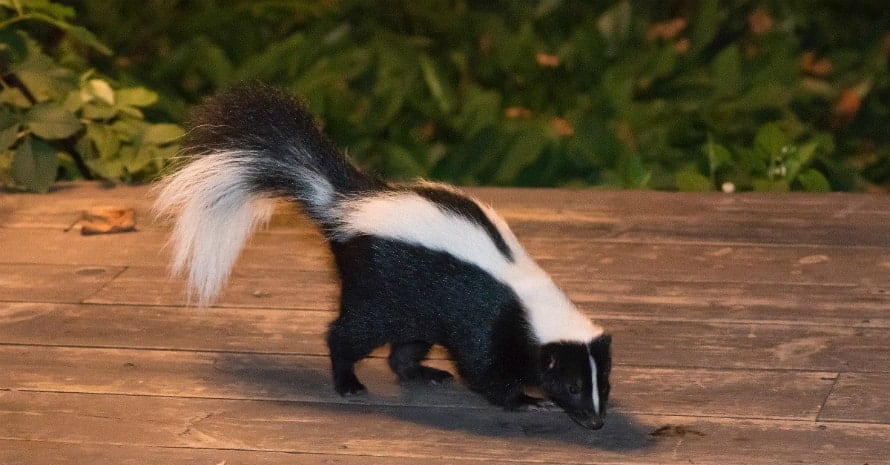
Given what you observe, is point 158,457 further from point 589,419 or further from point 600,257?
point 600,257

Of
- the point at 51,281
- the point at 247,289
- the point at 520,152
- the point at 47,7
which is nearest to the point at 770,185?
the point at 520,152

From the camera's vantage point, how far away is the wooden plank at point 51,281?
12.4ft

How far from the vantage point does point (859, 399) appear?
3.03 meters

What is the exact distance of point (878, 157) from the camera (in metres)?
6.55

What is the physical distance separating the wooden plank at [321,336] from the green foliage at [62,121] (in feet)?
3.36

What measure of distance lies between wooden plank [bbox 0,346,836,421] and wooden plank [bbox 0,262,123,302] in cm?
39

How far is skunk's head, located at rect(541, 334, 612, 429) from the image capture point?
2848 millimetres

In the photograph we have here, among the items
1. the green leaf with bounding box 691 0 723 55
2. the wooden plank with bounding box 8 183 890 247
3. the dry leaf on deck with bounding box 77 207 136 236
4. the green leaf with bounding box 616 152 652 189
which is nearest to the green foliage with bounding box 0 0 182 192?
the wooden plank with bounding box 8 183 890 247

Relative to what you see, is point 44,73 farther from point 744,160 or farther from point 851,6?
point 851,6

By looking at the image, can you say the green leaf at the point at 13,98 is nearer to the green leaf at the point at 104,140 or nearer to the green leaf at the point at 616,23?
the green leaf at the point at 104,140

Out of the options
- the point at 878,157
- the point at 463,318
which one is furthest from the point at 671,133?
the point at 463,318

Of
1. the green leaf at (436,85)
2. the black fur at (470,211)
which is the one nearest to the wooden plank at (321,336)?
the black fur at (470,211)

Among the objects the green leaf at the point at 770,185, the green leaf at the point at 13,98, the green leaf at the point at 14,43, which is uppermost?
the green leaf at the point at 14,43

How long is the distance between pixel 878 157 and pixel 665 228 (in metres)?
2.75
